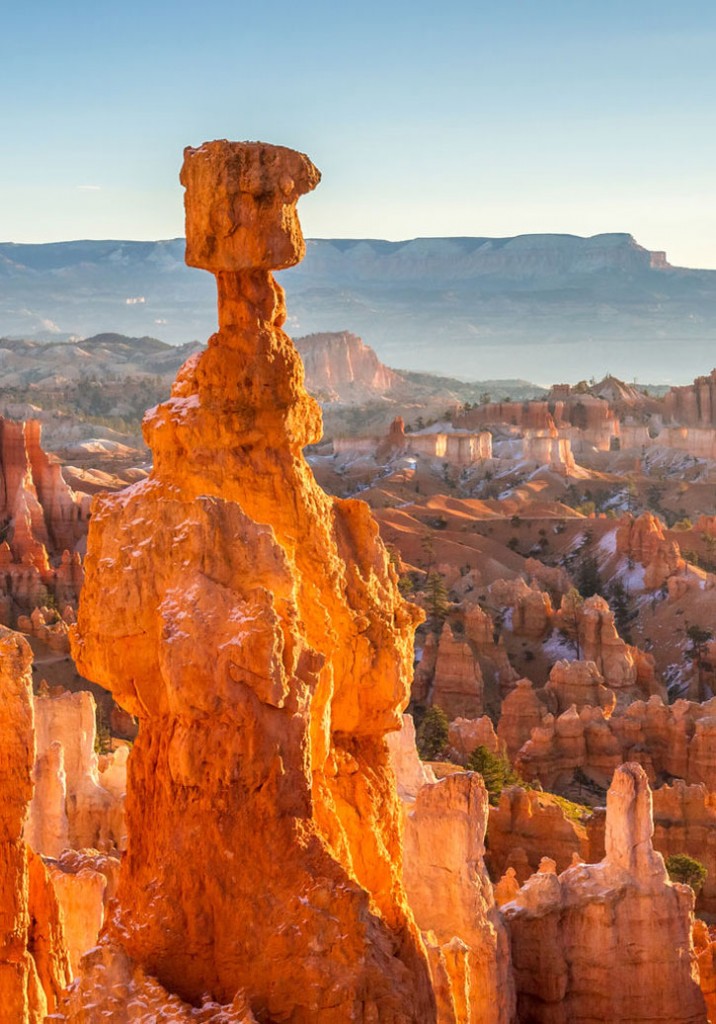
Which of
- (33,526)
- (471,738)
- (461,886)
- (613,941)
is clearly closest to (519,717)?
(471,738)

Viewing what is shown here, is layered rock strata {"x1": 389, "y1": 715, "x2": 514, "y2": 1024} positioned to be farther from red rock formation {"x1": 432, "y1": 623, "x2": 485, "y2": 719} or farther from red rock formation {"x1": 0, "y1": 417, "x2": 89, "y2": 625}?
red rock formation {"x1": 0, "y1": 417, "x2": 89, "y2": 625}

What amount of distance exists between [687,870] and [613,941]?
11.2 meters

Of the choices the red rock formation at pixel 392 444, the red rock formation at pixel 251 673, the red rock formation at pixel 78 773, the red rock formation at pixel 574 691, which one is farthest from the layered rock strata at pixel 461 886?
the red rock formation at pixel 392 444

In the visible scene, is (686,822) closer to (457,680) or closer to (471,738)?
(471,738)

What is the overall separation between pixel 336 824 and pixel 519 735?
1081 inches

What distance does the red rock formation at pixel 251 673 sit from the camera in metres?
8.20

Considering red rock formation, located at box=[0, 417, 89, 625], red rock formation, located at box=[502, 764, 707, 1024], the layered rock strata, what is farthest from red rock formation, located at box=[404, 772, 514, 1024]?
red rock formation, located at box=[0, 417, 89, 625]

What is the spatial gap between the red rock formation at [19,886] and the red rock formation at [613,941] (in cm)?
391

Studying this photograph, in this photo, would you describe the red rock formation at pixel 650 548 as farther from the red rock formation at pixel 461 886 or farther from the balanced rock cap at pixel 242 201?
the balanced rock cap at pixel 242 201

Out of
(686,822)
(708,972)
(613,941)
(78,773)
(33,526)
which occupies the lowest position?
(686,822)

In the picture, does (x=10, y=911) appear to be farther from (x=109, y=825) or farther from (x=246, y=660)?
(x=109, y=825)

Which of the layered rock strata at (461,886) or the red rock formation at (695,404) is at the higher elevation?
the layered rock strata at (461,886)

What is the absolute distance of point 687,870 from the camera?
23.2 m

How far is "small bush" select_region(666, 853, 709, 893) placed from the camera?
22.9m
